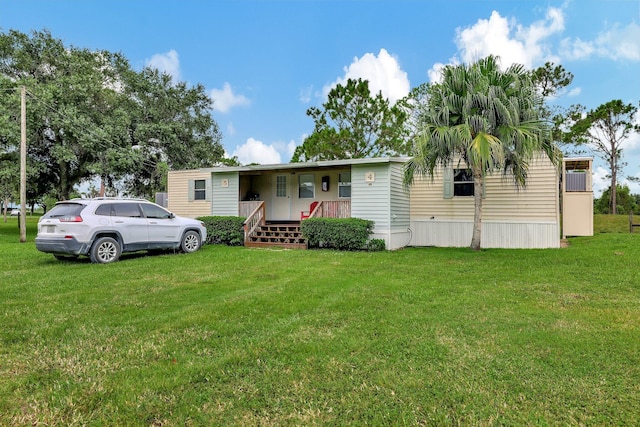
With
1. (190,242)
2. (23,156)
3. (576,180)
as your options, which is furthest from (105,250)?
(576,180)

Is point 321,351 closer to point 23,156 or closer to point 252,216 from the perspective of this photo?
point 252,216

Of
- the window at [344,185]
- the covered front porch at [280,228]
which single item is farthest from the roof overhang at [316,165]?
the covered front porch at [280,228]

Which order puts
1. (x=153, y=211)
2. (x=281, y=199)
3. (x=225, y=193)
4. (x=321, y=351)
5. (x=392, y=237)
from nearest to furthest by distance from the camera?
(x=321, y=351) → (x=153, y=211) → (x=392, y=237) → (x=225, y=193) → (x=281, y=199)

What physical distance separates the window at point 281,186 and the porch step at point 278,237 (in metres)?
2.28

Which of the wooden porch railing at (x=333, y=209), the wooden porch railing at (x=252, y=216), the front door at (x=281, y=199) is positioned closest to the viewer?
the wooden porch railing at (x=333, y=209)

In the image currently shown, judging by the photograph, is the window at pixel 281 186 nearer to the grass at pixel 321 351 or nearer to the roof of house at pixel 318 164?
the roof of house at pixel 318 164

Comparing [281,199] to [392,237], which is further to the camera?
[281,199]

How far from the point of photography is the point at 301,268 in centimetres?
732

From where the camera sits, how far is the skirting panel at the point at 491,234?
10766mm

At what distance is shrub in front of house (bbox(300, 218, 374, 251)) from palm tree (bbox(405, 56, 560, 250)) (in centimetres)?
223

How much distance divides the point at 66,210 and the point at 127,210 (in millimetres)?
1216

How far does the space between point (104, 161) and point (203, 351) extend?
18787 millimetres

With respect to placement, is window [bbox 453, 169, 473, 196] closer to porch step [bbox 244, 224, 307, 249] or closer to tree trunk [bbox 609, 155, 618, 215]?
porch step [bbox 244, 224, 307, 249]

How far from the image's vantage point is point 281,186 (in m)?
14.5
